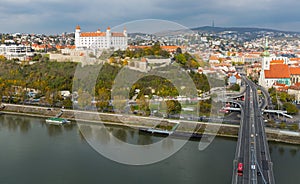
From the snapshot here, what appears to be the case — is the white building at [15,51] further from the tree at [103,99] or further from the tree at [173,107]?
the tree at [173,107]

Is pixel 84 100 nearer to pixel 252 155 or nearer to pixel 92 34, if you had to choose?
pixel 252 155

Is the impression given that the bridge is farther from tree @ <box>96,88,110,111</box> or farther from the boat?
the boat

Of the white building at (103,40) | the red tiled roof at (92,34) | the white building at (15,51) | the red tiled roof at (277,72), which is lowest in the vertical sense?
the red tiled roof at (277,72)

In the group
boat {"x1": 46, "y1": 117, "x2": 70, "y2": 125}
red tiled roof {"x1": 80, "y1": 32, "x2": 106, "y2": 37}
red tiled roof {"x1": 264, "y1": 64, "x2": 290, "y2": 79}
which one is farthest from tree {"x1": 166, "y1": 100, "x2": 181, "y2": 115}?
red tiled roof {"x1": 80, "y1": 32, "x2": 106, "y2": 37}

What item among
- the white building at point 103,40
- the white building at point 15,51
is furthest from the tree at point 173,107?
the white building at point 15,51

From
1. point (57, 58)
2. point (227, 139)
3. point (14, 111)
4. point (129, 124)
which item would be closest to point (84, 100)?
point (129, 124)

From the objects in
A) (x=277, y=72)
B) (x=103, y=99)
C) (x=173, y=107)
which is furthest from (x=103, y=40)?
(x=173, y=107)

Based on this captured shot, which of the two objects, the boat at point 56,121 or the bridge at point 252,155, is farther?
the boat at point 56,121
